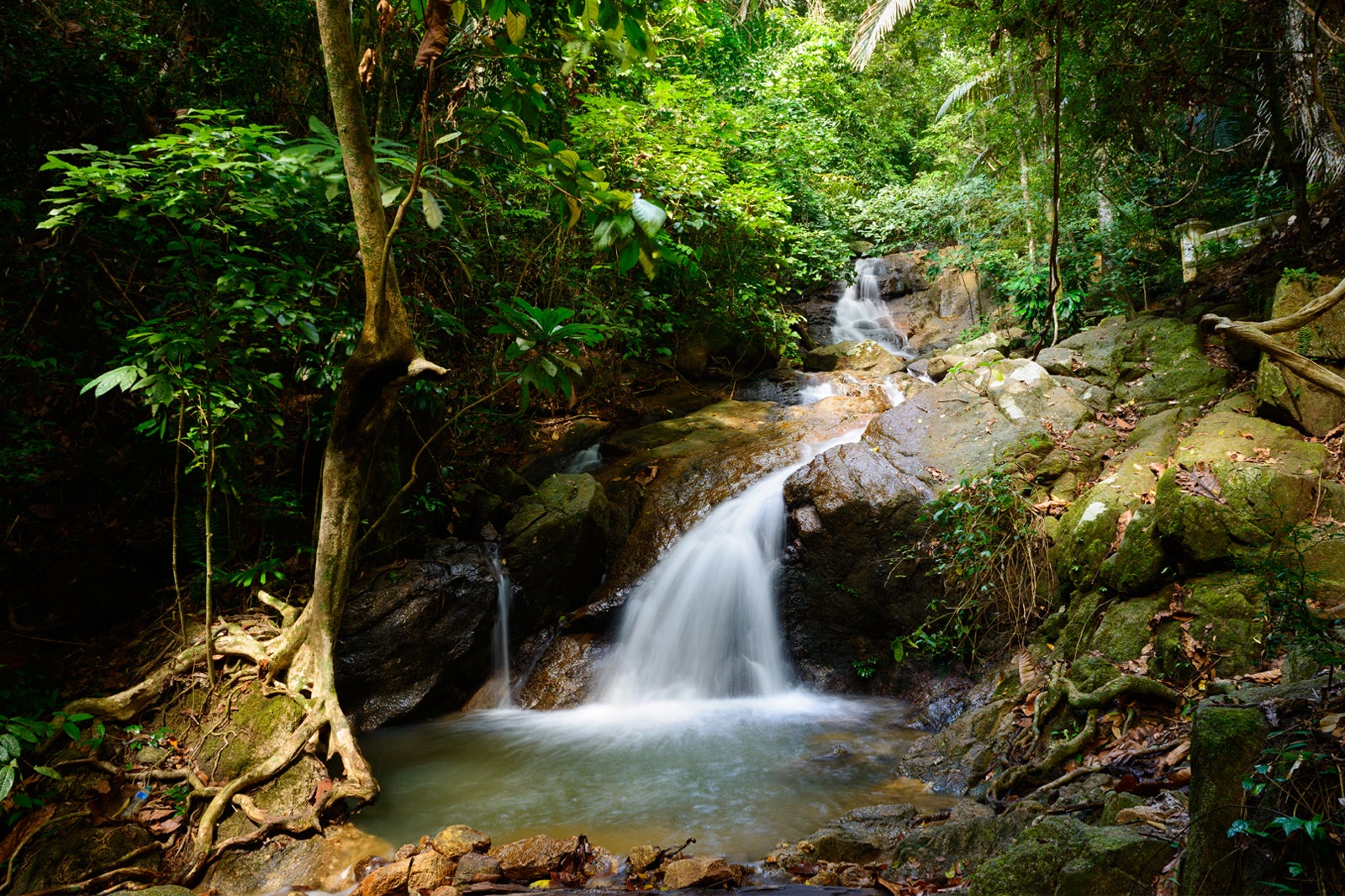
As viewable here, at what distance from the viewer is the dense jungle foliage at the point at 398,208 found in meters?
3.86

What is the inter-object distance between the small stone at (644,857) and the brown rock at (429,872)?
918 mm

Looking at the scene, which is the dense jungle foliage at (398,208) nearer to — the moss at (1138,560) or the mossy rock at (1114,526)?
the mossy rock at (1114,526)

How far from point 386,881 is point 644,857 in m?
1.28

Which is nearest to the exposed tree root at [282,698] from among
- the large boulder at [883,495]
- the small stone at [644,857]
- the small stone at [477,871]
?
the small stone at [477,871]

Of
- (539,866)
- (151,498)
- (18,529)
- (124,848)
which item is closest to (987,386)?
(539,866)

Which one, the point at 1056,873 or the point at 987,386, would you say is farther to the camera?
the point at 987,386

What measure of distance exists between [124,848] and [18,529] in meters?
3.38

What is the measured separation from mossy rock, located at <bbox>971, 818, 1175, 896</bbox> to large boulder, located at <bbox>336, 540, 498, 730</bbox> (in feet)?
16.6

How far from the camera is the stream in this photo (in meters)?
4.30

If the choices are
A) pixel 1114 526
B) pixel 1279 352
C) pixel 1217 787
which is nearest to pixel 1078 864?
pixel 1217 787

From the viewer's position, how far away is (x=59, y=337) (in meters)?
5.55

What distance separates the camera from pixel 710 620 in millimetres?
7160

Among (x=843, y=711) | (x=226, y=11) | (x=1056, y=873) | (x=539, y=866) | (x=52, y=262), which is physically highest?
(x=226, y=11)

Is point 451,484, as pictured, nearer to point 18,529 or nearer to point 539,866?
point 18,529
